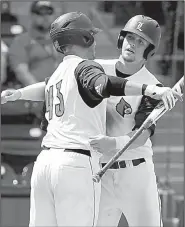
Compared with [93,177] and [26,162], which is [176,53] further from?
[93,177]

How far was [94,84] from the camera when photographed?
3279 millimetres

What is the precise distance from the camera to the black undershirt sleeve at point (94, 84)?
129 inches

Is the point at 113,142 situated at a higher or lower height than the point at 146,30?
lower

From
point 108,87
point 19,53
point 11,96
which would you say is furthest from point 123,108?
point 19,53

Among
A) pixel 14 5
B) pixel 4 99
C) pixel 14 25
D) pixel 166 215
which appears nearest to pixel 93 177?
pixel 4 99

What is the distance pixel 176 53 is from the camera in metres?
6.50

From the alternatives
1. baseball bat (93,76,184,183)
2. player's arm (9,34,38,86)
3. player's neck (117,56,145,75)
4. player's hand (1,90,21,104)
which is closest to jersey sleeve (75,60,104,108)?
baseball bat (93,76,184,183)

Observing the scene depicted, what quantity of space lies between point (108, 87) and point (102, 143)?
33cm

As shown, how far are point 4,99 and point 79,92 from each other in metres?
0.54

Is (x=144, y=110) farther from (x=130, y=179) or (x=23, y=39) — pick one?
(x=23, y=39)

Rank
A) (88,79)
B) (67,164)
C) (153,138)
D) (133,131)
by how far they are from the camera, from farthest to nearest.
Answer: (153,138)
(133,131)
(67,164)
(88,79)

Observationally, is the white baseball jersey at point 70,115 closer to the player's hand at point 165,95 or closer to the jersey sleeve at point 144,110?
the jersey sleeve at point 144,110

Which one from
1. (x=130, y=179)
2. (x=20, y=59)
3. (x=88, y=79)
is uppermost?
(x=20, y=59)

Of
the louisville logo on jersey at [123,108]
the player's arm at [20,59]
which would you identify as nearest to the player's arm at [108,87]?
the louisville logo on jersey at [123,108]
